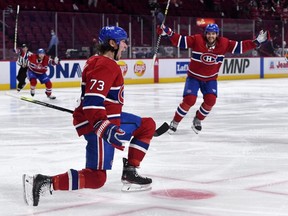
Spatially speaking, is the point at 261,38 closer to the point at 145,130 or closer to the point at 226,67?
the point at 145,130

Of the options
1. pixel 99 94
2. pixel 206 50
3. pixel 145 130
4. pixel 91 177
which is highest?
pixel 206 50

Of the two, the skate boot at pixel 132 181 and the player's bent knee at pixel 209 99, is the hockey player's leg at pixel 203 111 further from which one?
the skate boot at pixel 132 181

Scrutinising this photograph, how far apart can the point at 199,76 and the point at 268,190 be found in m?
3.72

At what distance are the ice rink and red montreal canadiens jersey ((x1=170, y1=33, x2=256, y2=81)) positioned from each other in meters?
0.70

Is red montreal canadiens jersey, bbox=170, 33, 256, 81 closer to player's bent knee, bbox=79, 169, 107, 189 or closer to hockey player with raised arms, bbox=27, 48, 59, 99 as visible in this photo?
player's bent knee, bbox=79, 169, 107, 189

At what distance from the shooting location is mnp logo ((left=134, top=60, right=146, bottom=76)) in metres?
19.4

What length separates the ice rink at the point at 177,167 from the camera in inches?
153

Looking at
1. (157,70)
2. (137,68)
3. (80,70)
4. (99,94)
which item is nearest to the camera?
(99,94)

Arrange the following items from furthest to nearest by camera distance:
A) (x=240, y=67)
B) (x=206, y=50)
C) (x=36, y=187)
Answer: (x=240, y=67), (x=206, y=50), (x=36, y=187)

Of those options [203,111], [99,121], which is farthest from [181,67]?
[99,121]

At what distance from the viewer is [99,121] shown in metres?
3.63

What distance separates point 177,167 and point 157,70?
48.5ft

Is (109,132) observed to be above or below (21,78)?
above

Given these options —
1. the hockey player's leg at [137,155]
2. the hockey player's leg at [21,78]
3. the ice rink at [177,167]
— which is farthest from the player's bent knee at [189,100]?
the hockey player's leg at [21,78]
